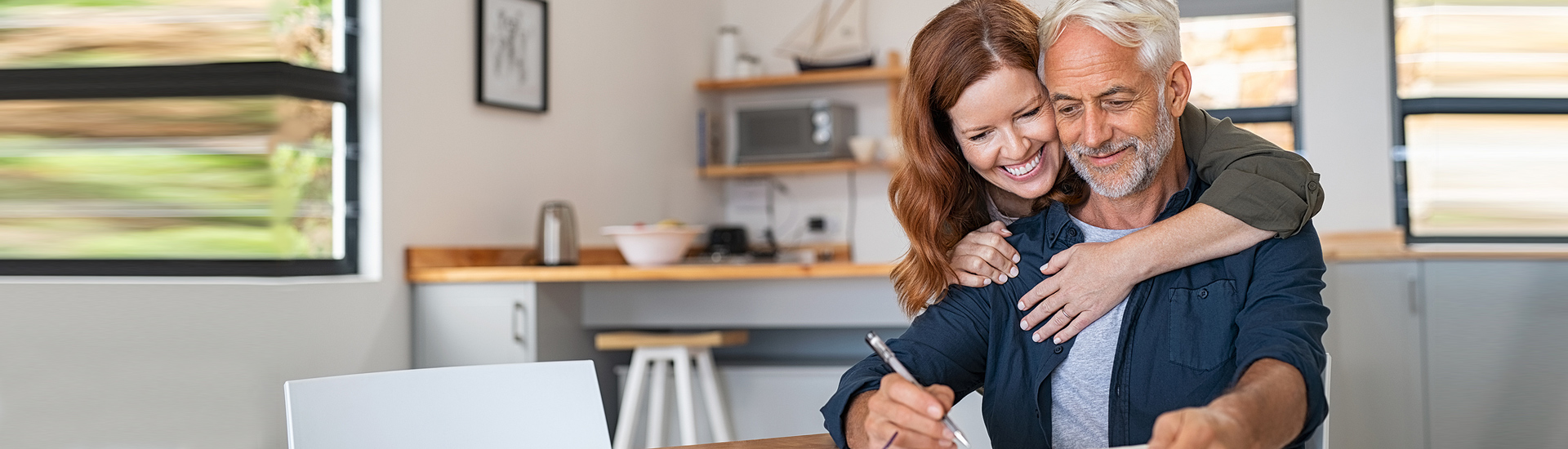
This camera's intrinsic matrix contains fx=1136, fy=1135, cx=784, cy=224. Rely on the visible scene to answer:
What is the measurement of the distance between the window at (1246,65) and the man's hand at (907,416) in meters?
3.72

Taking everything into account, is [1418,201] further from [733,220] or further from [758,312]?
[733,220]

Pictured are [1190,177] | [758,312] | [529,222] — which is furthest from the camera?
[529,222]

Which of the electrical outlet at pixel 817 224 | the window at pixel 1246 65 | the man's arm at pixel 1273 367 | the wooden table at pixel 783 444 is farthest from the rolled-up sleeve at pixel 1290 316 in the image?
the electrical outlet at pixel 817 224

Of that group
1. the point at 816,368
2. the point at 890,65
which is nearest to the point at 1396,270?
the point at 816,368

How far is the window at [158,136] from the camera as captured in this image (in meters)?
2.71

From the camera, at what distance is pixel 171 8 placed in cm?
284

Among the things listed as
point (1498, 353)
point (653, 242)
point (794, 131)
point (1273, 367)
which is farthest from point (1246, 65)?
point (1273, 367)

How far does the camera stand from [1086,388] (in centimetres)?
145

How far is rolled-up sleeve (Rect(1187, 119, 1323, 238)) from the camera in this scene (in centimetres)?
129

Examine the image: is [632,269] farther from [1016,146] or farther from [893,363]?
[893,363]

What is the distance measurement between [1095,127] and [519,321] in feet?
7.32

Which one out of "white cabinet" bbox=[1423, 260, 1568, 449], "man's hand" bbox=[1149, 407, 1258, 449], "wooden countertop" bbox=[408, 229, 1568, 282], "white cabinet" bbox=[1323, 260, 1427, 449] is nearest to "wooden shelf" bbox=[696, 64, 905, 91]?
"wooden countertop" bbox=[408, 229, 1568, 282]

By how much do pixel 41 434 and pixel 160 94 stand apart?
0.87 m

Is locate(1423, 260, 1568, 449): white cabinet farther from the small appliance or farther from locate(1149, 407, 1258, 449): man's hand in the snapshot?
the small appliance
